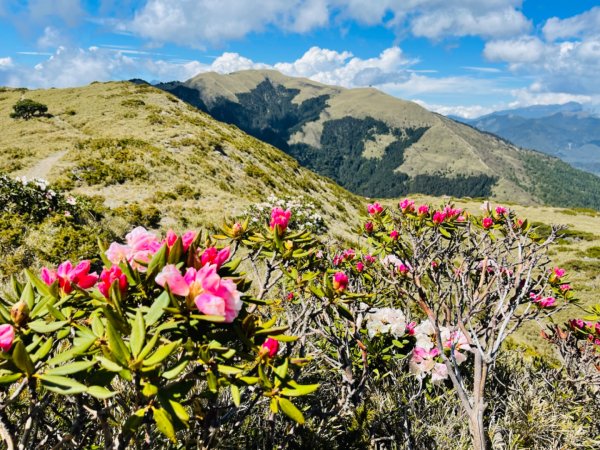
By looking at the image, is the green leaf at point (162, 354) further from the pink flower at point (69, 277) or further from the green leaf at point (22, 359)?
the pink flower at point (69, 277)

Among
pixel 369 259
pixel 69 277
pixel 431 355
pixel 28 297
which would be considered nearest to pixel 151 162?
pixel 369 259

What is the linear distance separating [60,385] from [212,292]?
62 centimetres

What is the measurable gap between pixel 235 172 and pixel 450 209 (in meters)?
16.3

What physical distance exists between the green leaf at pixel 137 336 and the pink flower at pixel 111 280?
278mm

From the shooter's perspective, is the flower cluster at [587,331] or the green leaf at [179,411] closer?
the green leaf at [179,411]

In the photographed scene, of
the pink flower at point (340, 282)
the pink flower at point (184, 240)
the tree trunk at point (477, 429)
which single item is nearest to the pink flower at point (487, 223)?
the tree trunk at point (477, 429)

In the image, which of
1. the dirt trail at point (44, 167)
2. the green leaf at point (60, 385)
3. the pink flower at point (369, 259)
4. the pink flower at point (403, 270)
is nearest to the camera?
the green leaf at point (60, 385)

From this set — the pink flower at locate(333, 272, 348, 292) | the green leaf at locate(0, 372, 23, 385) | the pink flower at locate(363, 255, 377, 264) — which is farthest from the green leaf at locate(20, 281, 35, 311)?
the pink flower at locate(363, 255, 377, 264)

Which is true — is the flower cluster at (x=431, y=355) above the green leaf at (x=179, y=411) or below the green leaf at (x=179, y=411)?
below

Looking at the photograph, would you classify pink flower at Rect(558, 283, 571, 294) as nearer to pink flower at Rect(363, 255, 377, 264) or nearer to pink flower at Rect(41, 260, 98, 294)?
pink flower at Rect(363, 255, 377, 264)

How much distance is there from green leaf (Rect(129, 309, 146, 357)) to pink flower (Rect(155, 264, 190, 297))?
0.16m

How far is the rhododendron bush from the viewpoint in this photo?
141cm

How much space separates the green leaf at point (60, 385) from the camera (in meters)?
1.22

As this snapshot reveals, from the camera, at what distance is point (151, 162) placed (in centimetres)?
1609
